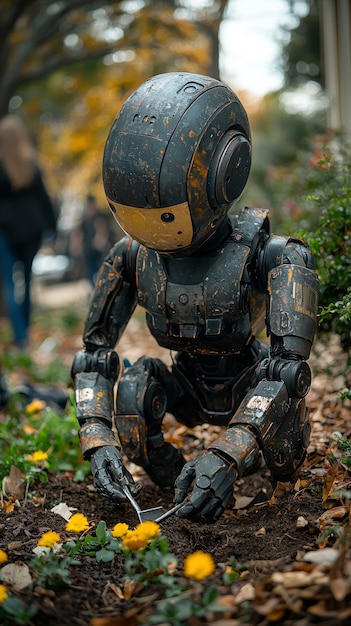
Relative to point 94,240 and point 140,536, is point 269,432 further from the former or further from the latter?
point 94,240

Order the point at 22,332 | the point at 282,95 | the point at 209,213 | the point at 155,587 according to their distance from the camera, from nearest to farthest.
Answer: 1. the point at 155,587
2. the point at 209,213
3. the point at 22,332
4. the point at 282,95

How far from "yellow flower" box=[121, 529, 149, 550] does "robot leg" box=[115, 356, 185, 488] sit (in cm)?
75

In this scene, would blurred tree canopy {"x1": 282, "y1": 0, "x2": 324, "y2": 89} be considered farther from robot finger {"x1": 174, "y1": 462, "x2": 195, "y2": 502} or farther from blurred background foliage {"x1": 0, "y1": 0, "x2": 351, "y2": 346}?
robot finger {"x1": 174, "y1": 462, "x2": 195, "y2": 502}

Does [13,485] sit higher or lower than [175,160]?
lower

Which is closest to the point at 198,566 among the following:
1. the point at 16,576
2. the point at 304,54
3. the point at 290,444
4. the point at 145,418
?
the point at 16,576

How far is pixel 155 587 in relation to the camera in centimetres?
207

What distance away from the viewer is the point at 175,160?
8.20ft

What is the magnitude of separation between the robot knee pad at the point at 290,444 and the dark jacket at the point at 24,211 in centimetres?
472

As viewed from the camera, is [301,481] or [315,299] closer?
[315,299]

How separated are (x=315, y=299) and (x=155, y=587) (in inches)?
46.8

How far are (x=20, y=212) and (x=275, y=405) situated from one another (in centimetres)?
487

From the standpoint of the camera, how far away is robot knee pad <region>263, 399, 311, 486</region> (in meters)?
2.63

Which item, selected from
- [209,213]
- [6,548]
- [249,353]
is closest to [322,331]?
[249,353]

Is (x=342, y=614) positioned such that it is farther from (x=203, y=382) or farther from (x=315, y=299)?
(x=203, y=382)
